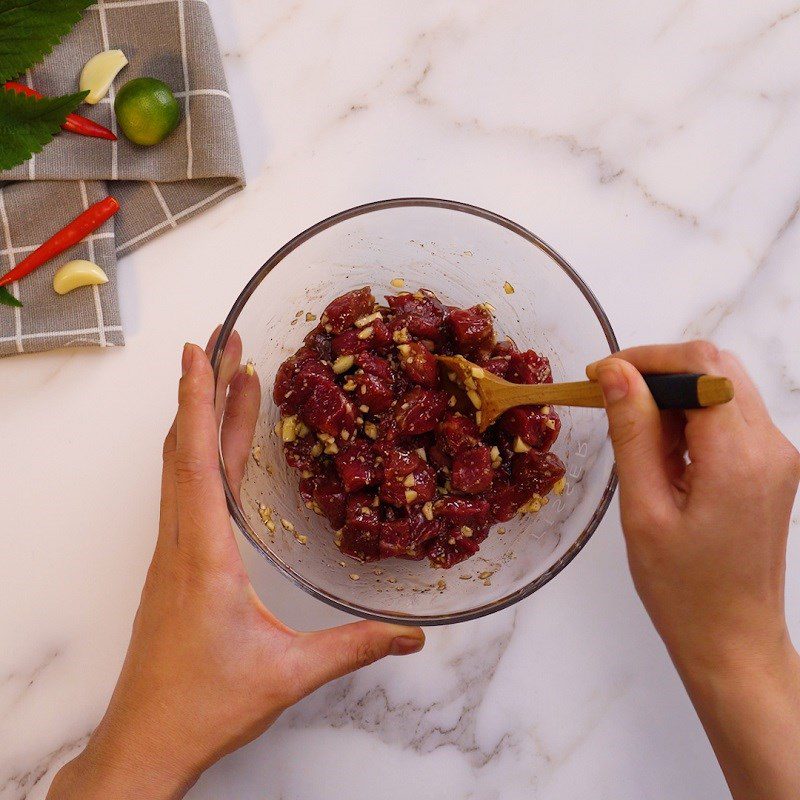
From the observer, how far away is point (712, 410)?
5.21 ft

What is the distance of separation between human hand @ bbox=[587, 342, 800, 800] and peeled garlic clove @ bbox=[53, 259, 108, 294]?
1.45 m

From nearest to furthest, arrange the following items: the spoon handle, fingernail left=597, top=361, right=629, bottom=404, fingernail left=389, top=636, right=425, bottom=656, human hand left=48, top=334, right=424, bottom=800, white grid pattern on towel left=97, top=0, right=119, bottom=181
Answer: the spoon handle, fingernail left=597, top=361, right=629, bottom=404, human hand left=48, top=334, right=424, bottom=800, fingernail left=389, top=636, right=425, bottom=656, white grid pattern on towel left=97, top=0, right=119, bottom=181

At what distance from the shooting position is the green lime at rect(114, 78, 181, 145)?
221 cm

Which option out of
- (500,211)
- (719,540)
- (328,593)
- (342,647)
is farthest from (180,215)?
(719,540)

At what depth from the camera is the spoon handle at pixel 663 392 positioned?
57.5 inches

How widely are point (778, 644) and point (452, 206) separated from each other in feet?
4.27

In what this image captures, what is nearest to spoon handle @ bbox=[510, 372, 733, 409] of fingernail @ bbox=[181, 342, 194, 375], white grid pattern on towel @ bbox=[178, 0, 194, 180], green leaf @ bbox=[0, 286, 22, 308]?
fingernail @ bbox=[181, 342, 194, 375]

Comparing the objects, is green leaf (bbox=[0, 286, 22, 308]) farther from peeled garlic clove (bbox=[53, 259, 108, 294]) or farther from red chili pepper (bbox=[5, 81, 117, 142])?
red chili pepper (bbox=[5, 81, 117, 142])

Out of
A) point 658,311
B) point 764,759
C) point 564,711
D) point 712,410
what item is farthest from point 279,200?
point 764,759

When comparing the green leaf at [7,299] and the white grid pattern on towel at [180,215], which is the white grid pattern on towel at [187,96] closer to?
the white grid pattern on towel at [180,215]

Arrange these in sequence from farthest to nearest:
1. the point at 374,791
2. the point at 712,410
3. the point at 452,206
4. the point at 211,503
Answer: the point at 374,791 < the point at 452,206 < the point at 211,503 < the point at 712,410

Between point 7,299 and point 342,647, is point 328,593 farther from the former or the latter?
point 7,299

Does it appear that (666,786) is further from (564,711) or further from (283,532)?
(283,532)

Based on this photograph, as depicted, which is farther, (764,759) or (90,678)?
(90,678)
